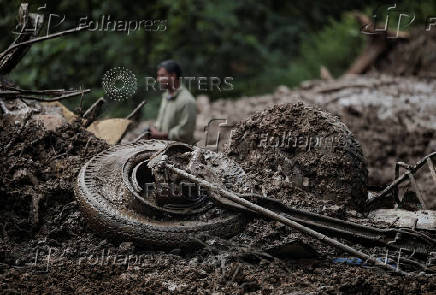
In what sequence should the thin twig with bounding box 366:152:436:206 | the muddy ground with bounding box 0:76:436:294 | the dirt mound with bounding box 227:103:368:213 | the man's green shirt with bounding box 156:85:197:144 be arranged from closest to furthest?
1. the muddy ground with bounding box 0:76:436:294
2. the dirt mound with bounding box 227:103:368:213
3. the thin twig with bounding box 366:152:436:206
4. the man's green shirt with bounding box 156:85:197:144

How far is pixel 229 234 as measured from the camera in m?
3.96

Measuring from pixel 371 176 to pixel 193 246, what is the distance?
4876mm

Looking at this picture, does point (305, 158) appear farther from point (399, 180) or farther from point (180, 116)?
point (180, 116)

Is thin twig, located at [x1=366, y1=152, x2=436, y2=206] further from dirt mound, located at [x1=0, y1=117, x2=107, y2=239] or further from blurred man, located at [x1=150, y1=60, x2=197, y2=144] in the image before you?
blurred man, located at [x1=150, y1=60, x2=197, y2=144]

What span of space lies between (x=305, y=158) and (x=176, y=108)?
2416mm

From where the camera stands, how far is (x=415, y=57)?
12.9 meters

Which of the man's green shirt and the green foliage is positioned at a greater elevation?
the green foliage

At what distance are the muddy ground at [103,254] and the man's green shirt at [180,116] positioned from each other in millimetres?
1745

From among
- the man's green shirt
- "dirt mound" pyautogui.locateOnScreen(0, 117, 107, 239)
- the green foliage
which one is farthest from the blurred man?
"dirt mound" pyautogui.locateOnScreen(0, 117, 107, 239)

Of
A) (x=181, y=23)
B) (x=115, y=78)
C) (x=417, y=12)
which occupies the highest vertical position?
(x=417, y=12)

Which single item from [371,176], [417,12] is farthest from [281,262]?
[417,12]

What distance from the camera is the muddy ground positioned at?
136 inches

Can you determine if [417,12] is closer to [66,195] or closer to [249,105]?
[249,105]

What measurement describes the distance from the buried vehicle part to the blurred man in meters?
2.20
